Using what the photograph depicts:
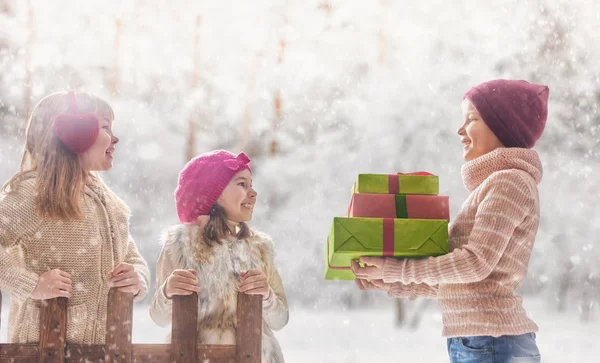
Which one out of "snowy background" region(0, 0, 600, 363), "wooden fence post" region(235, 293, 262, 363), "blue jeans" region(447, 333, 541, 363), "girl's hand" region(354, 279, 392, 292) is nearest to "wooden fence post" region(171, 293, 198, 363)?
"wooden fence post" region(235, 293, 262, 363)

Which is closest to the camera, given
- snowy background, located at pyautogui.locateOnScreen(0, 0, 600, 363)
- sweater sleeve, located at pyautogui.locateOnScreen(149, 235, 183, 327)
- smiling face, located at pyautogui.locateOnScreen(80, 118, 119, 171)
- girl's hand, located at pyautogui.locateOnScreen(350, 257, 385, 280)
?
girl's hand, located at pyautogui.locateOnScreen(350, 257, 385, 280)

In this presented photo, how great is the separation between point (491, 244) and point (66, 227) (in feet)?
3.55

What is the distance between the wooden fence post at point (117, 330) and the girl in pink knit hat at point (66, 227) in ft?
0.10

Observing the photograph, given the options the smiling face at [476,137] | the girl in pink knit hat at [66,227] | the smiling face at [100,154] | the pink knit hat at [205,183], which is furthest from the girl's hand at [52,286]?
the smiling face at [476,137]

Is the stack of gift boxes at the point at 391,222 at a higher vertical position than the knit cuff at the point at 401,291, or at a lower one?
higher

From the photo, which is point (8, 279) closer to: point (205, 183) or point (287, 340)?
point (205, 183)

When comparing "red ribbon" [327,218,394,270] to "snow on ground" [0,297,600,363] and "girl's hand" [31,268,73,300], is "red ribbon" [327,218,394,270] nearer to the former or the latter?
"girl's hand" [31,268,73,300]

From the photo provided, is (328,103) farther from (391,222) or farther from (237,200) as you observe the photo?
(391,222)

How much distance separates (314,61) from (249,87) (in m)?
0.39

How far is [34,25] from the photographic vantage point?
387 cm

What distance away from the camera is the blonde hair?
6.45 feet

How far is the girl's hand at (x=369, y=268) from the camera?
6.04 feet

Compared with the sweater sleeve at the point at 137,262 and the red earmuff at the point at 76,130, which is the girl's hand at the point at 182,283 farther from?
the red earmuff at the point at 76,130

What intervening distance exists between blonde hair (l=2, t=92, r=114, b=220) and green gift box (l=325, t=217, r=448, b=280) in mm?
721
